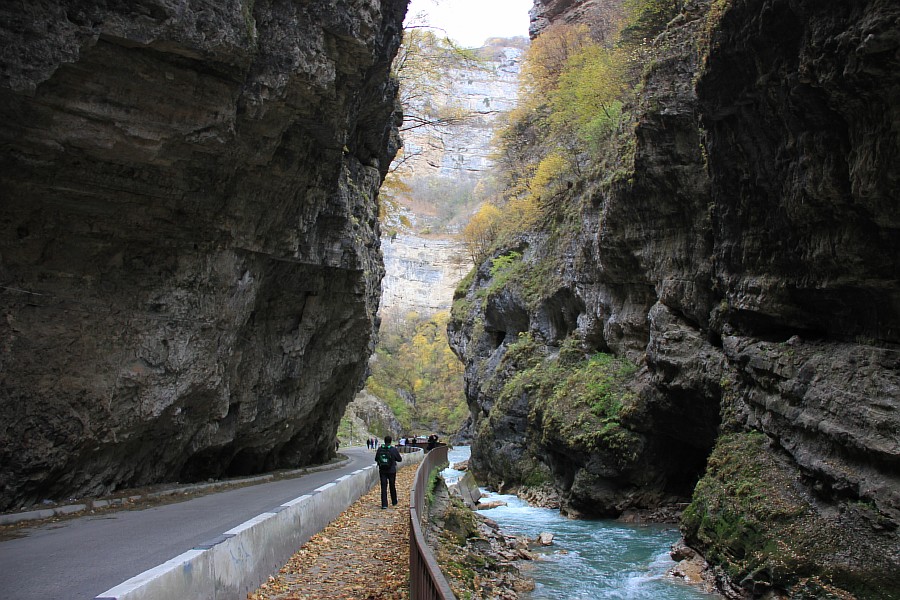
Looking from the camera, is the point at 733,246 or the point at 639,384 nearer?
the point at 733,246

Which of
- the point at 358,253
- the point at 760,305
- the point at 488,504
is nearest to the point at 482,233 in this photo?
the point at 488,504

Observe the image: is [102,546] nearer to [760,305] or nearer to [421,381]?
[760,305]

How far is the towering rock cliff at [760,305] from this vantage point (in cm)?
851

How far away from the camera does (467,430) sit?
5519cm

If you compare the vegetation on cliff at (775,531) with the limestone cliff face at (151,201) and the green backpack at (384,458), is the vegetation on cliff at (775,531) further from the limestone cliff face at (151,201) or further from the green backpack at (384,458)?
the limestone cliff face at (151,201)

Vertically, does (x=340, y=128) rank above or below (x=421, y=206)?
below

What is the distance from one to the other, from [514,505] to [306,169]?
15.0 metres

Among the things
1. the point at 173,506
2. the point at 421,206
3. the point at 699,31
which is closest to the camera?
the point at 173,506

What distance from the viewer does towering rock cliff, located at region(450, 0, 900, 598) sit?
335 inches

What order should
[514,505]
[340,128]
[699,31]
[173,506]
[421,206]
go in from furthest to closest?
[421,206]
[514,505]
[699,31]
[340,128]
[173,506]

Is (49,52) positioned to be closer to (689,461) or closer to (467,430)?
(689,461)

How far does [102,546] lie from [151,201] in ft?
19.1

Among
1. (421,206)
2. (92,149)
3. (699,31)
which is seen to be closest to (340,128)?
(92,149)

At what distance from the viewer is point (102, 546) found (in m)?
7.17
